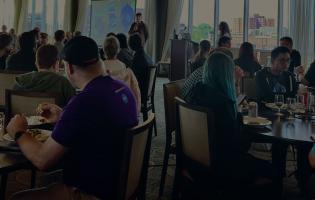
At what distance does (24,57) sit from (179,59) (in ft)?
16.1

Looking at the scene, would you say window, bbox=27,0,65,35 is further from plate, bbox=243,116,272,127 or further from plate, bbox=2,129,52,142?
plate, bbox=2,129,52,142

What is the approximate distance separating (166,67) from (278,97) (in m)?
9.27

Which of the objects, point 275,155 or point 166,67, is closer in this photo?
point 275,155

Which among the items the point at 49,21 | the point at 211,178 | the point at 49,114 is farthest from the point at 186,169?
the point at 49,21

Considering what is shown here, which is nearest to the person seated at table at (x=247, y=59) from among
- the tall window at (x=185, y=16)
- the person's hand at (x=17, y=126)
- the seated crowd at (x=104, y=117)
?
the seated crowd at (x=104, y=117)

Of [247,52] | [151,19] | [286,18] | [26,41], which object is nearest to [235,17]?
[286,18]

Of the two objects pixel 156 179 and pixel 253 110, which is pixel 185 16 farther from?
pixel 253 110

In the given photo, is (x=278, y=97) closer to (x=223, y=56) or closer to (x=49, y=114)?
(x=223, y=56)

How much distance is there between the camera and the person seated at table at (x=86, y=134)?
179 cm

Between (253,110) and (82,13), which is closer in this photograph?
(253,110)

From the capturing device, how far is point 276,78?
424 centimetres

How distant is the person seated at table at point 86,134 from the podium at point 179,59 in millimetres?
7556

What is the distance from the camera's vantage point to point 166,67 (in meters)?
12.6

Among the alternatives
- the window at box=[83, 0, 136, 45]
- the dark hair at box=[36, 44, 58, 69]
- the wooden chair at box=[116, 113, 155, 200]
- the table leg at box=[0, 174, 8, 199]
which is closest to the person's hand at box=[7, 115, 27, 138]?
the wooden chair at box=[116, 113, 155, 200]
